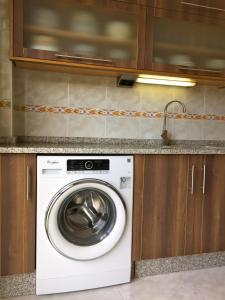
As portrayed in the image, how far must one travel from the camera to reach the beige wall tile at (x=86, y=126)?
219 centimetres

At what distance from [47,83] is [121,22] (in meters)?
0.74

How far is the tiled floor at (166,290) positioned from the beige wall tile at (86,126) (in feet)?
3.86

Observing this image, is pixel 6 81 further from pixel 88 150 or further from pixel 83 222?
pixel 83 222

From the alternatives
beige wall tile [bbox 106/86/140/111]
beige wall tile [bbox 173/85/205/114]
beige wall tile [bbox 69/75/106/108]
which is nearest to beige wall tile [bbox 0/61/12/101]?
beige wall tile [bbox 69/75/106/108]

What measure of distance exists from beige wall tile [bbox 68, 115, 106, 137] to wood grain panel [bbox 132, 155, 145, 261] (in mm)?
640

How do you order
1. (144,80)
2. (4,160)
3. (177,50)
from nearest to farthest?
(4,160), (177,50), (144,80)

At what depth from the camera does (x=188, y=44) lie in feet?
6.79

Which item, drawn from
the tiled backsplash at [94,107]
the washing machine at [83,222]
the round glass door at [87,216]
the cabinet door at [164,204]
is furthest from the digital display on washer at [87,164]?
the tiled backsplash at [94,107]

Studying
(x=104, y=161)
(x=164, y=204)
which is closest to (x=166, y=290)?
(x=164, y=204)

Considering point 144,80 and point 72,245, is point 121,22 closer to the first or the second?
point 144,80

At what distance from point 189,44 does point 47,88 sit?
1.19m

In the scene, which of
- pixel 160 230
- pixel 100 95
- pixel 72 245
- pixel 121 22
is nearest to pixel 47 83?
pixel 100 95

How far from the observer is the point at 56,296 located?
1615mm

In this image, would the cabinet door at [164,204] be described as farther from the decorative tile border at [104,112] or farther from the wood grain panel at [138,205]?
the decorative tile border at [104,112]
